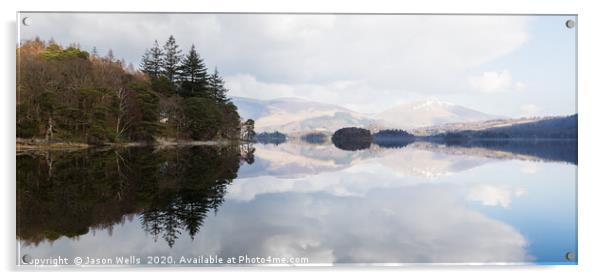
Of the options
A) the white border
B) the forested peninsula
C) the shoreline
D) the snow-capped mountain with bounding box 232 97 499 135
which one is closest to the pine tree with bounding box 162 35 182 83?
the forested peninsula

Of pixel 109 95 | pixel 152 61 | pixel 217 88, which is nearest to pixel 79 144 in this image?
pixel 109 95

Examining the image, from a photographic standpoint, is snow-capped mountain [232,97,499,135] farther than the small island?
No

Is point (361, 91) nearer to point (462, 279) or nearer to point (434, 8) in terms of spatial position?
point (434, 8)

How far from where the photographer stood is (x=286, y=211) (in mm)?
4152

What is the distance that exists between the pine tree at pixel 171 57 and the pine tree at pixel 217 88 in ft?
1.40

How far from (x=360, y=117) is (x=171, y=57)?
8.43 ft

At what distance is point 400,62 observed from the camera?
15.2 feet

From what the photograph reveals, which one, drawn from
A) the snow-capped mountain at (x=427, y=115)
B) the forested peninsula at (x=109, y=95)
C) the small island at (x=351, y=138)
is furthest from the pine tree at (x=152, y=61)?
the snow-capped mountain at (x=427, y=115)

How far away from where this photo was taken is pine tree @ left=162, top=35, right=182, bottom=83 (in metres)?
4.13

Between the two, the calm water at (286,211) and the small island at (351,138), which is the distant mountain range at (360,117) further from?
the calm water at (286,211)

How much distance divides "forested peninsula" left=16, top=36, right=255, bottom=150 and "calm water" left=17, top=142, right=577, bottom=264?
0.24m

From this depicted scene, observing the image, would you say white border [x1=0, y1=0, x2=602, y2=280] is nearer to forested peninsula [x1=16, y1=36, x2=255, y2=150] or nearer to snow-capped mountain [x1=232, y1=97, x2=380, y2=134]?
forested peninsula [x1=16, y1=36, x2=255, y2=150]

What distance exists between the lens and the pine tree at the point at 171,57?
4.13 m

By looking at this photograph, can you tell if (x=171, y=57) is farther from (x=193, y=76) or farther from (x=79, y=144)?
(x=79, y=144)
